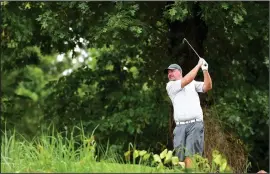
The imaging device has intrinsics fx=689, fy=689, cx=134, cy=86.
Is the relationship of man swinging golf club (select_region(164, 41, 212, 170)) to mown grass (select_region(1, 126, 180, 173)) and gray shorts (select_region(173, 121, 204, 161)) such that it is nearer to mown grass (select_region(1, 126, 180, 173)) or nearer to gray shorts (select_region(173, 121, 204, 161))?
gray shorts (select_region(173, 121, 204, 161))

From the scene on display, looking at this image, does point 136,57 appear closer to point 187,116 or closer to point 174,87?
point 174,87

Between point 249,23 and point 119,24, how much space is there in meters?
2.85

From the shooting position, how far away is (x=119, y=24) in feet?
34.9

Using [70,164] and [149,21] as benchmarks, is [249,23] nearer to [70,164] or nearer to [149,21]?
[149,21]

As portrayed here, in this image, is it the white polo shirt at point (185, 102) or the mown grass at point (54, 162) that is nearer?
the mown grass at point (54, 162)

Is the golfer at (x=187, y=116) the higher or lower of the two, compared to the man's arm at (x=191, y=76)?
lower

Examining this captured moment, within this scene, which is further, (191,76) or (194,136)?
(194,136)

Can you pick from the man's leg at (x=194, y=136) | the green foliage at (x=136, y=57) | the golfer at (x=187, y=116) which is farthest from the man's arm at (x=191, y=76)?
the green foliage at (x=136, y=57)

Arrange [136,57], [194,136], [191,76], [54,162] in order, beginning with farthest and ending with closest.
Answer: [136,57]
[194,136]
[191,76]
[54,162]

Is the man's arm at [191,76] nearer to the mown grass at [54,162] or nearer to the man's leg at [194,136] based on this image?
the man's leg at [194,136]

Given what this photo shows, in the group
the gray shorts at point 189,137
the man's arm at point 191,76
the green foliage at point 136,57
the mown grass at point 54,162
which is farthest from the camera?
the green foliage at point 136,57

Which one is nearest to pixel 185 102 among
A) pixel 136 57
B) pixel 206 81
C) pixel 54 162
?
pixel 206 81

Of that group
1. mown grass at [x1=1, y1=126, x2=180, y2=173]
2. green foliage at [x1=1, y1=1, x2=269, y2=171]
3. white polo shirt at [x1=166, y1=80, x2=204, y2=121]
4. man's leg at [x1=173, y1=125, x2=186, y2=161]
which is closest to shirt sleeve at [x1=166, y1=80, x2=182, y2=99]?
white polo shirt at [x1=166, y1=80, x2=204, y2=121]

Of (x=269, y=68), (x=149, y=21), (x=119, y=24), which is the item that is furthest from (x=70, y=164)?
(x=269, y=68)
